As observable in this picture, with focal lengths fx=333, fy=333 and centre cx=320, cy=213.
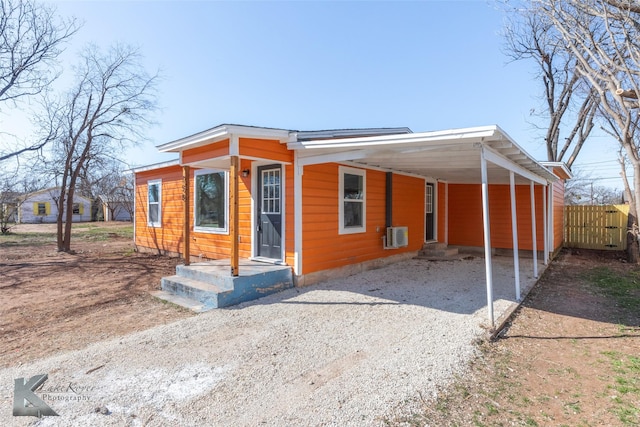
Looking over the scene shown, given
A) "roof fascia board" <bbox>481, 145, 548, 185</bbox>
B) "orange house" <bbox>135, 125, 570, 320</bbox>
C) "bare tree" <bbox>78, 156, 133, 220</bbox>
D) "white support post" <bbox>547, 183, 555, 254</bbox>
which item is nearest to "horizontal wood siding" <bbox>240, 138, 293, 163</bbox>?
"orange house" <bbox>135, 125, 570, 320</bbox>

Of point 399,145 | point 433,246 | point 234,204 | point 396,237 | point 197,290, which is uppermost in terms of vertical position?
point 399,145

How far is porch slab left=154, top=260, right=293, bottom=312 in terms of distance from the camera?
16.3ft

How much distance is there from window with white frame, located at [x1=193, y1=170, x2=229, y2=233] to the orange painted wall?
24.3 ft

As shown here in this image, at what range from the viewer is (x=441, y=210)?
35.0 feet

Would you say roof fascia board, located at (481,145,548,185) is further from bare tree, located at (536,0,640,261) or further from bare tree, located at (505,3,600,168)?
bare tree, located at (505,3,600,168)

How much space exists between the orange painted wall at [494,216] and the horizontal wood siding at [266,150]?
723 cm

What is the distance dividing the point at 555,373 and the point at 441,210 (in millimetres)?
7987

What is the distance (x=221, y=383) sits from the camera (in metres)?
2.74

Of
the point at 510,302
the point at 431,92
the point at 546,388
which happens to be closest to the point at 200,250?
the point at 510,302

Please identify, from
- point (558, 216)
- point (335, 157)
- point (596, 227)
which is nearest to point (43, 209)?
point (335, 157)

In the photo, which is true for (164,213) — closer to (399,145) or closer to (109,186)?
(399,145)

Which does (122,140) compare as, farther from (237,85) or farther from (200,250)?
(200,250)

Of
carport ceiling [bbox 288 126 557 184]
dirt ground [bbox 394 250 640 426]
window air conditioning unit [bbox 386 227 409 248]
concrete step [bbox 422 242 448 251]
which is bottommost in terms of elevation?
dirt ground [bbox 394 250 640 426]

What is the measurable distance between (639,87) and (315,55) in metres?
7.78
